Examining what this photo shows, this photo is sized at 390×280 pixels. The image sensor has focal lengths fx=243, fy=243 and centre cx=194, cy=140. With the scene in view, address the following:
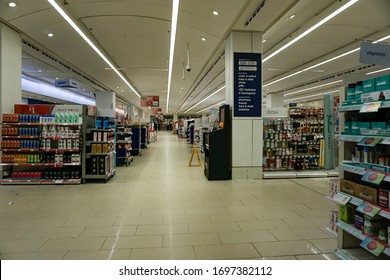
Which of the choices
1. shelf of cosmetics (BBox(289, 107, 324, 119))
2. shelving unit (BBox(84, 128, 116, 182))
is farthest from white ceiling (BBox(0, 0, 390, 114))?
shelving unit (BBox(84, 128, 116, 182))

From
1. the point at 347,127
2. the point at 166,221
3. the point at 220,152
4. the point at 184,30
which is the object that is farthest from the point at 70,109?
the point at 347,127

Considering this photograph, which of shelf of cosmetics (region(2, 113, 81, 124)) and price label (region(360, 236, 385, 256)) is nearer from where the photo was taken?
price label (region(360, 236, 385, 256))

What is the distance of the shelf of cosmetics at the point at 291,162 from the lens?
7.14 meters

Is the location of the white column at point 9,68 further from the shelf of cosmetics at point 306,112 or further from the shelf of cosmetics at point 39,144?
the shelf of cosmetics at point 306,112

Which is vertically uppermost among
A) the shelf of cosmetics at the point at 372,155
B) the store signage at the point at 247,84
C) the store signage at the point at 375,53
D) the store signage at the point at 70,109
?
the store signage at the point at 247,84

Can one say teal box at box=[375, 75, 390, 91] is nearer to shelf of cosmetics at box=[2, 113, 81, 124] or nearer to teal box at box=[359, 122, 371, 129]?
teal box at box=[359, 122, 371, 129]

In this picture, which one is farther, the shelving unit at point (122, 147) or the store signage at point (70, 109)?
the shelving unit at point (122, 147)

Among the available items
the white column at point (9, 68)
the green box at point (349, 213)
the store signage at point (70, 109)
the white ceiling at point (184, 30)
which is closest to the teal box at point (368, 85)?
the green box at point (349, 213)

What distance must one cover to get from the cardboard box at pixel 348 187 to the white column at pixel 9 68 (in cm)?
720

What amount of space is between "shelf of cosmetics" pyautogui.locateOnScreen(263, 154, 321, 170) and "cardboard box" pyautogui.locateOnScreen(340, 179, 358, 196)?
459cm

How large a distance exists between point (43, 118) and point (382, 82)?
664 cm

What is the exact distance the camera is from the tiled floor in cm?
268

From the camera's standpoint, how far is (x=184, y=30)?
22.2ft

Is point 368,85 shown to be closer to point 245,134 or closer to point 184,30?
point 245,134
